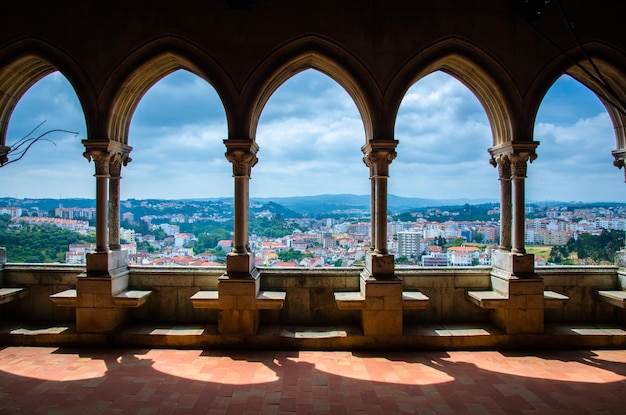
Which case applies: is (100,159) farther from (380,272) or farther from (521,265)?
(521,265)

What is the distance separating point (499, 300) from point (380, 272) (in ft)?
5.07

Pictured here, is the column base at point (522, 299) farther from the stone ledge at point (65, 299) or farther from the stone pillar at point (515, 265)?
the stone ledge at point (65, 299)

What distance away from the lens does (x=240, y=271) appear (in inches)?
197

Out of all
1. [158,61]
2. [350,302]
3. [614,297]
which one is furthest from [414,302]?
[158,61]

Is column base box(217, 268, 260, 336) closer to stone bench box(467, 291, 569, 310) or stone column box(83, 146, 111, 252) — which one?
stone column box(83, 146, 111, 252)

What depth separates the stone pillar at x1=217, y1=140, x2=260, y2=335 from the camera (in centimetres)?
490

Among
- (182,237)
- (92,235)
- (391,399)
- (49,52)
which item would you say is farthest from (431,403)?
(49,52)

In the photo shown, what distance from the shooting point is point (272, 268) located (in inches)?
217

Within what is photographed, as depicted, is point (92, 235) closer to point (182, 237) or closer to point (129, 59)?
point (182, 237)

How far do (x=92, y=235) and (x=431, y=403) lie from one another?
491 centimetres

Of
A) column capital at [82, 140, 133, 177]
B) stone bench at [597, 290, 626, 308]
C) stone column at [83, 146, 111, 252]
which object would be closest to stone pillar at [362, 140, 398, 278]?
stone bench at [597, 290, 626, 308]

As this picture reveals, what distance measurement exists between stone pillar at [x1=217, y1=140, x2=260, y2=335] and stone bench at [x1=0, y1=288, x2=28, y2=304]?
111 inches

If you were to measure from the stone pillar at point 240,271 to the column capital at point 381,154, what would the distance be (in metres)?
1.57

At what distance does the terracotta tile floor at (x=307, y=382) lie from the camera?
349 cm
